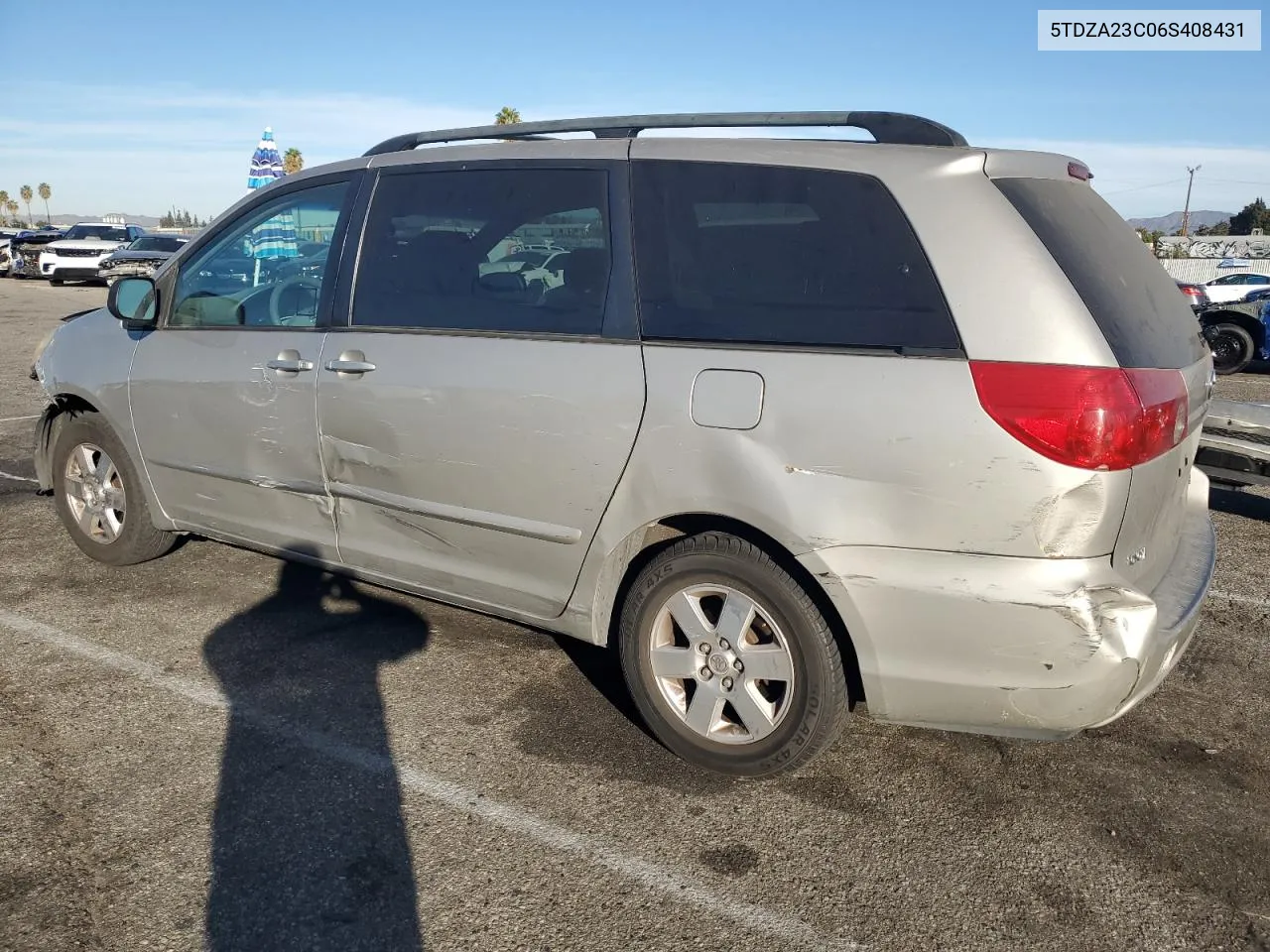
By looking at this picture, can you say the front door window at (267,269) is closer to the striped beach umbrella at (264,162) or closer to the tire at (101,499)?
the tire at (101,499)

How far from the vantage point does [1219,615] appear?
180 inches

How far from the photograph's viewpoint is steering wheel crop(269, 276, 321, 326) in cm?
398

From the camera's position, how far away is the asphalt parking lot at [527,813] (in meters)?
2.50

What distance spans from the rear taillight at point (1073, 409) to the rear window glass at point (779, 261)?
0.18 m

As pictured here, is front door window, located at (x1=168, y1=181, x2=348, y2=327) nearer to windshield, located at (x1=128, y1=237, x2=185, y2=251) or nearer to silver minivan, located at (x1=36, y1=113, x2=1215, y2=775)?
silver minivan, located at (x1=36, y1=113, x2=1215, y2=775)

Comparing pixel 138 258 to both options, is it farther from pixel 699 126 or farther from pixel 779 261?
pixel 779 261

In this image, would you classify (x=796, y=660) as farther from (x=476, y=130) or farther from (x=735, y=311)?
(x=476, y=130)

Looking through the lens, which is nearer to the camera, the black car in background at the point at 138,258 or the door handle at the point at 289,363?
the door handle at the point at 289,363

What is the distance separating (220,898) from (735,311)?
6.74ft

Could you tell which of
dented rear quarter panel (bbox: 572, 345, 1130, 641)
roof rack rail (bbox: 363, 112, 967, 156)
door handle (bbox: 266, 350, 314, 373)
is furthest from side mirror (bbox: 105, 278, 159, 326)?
dented rear quarter panel (bbox: 572, 345, 1130, 641)

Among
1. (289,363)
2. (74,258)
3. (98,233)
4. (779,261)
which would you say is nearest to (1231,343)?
(779,261)

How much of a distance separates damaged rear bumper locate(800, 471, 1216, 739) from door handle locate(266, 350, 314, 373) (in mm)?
2065

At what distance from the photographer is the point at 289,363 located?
3861mm

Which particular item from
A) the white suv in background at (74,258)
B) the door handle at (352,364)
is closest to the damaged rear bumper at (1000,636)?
the door handle at (352,364)
